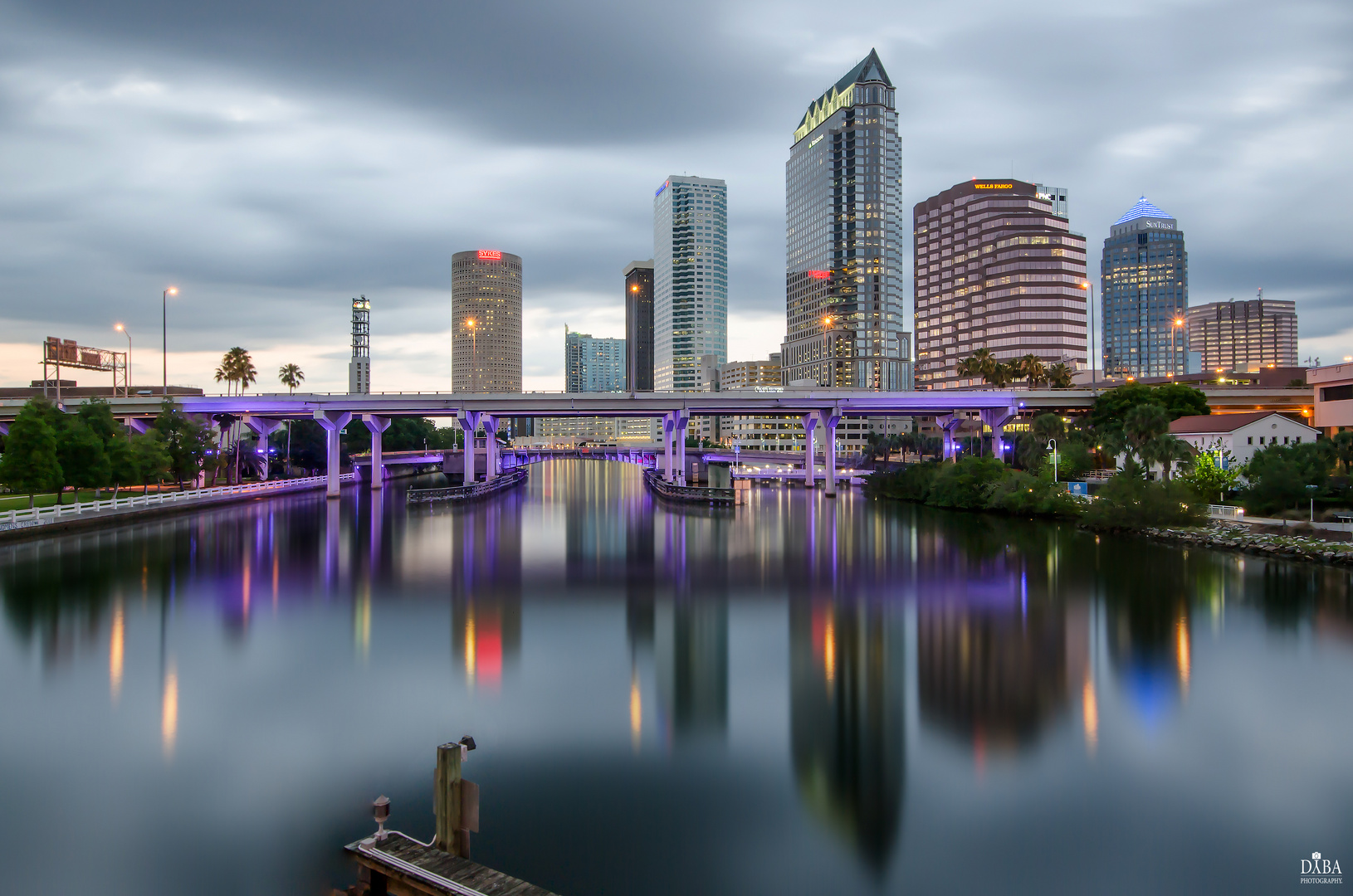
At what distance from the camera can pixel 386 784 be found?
1422 centimetres

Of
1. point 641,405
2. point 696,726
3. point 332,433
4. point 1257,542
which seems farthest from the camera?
point 641,405

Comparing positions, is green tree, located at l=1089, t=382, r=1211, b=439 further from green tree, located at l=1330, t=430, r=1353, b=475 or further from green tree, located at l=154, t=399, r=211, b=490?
green tree, located at l=154, t=399, r=211, b=490

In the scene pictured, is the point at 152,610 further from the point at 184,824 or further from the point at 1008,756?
the point at 1008,756

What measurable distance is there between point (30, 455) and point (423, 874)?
55089mm

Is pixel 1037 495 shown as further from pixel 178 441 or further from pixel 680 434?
pixel 178 441

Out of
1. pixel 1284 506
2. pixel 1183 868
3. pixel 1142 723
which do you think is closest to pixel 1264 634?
pixel 1142 723

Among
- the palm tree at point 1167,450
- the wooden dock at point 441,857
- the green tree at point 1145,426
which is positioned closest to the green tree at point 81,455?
the wooden dock at point 441,857

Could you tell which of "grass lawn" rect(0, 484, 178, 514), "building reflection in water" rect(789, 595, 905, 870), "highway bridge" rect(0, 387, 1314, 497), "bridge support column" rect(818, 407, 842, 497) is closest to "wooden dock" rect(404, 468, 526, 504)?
"highway bridge" rect(0, 387, 1314, 497)

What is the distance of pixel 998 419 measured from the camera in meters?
94.6

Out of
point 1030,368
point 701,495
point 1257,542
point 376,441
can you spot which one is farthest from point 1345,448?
point 376,441

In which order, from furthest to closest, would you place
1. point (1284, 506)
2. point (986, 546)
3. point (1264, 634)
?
point (1284, 506) → point (986, 546) → point (1264, 634)

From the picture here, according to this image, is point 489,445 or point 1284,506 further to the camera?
point 489,445

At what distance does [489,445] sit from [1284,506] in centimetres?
8355

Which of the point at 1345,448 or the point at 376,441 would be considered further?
the point at 376,441
